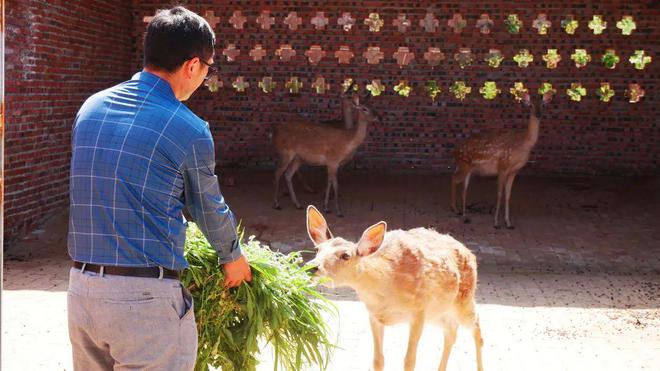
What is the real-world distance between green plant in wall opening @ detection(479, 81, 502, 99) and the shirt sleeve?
10.9 metres

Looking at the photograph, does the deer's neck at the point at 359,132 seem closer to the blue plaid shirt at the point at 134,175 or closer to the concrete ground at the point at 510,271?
the concrete ground at the point at 510,271

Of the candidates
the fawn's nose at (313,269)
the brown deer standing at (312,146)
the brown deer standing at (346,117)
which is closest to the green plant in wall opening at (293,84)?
the brown deer standing at (346,117)

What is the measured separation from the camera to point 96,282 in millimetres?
2855

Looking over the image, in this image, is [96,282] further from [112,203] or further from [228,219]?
[228,219]

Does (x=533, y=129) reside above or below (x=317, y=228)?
below

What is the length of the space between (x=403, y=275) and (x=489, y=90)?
9159mm

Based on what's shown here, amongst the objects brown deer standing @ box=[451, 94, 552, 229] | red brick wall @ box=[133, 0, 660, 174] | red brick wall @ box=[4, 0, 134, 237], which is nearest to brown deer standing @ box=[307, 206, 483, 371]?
brown deer standing @ box=[451, 94, 552, 229]

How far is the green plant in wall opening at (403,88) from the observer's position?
13.6 meters

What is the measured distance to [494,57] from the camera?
13430 millimetres

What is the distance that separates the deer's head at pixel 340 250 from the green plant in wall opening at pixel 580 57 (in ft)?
32.1

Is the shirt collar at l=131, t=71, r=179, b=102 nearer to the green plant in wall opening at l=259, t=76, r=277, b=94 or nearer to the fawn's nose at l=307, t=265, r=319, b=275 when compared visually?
the fawn's nose at l=307, t=265, r=319, b=275

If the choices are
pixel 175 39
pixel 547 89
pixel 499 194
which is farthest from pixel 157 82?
pixel 547 89

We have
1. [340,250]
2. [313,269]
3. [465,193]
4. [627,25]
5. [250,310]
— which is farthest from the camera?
[627,25]

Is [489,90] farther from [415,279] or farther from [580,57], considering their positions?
[415,279]
